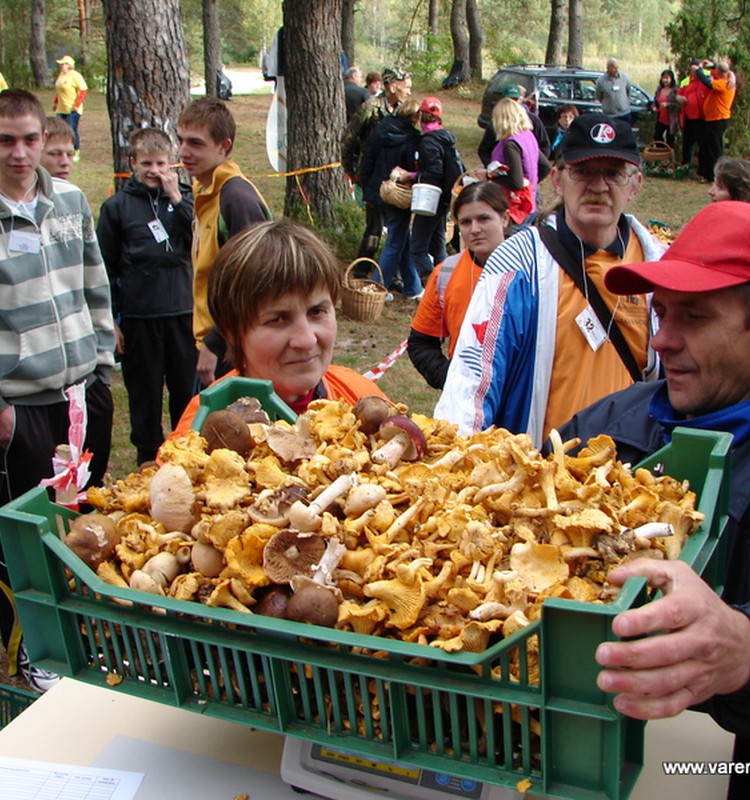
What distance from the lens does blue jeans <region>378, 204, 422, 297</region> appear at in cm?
845

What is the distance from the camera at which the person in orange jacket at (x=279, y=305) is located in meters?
2.21

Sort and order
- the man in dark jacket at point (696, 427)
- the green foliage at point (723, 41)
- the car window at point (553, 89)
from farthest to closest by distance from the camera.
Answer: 1. the car window at point (553, 89)
2. the green foliage at point (723, 41)
3. the man in dark jacket at point (696, 427)

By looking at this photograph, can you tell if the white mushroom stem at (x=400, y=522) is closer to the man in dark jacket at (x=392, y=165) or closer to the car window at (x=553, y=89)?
the man in dark jacket at (x=392, y=165)

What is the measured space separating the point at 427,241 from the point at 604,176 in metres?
5.84

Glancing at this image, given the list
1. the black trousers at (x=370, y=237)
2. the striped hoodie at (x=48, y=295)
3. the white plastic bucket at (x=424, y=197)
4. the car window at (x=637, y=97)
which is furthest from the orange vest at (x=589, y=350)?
the car window at (x=637, y=97)

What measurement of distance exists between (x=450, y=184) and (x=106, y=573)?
719 cm

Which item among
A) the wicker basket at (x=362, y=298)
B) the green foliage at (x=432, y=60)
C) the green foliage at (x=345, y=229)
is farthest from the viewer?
the green foliage at (x=432, y=60)

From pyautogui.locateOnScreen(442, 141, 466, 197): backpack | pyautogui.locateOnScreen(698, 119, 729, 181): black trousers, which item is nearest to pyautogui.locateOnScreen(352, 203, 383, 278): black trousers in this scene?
pyautogui.locateOnScreen(442, 141, 466, 197): backpack

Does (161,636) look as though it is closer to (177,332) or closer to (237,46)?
(177,332)

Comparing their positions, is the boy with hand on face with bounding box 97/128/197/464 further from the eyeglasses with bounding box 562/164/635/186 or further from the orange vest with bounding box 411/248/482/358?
the eyeglasses with bounding box 562/164/635/186

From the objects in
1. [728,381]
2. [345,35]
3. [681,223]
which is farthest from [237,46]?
[728,381]

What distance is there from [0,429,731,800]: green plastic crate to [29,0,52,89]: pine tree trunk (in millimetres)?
31162

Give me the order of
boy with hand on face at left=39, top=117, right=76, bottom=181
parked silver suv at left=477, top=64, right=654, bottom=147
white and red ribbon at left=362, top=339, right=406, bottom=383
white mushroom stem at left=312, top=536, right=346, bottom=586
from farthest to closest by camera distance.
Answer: parked silver suv at left=477, top=64, right=654, bottom=147
boy with hand on face at left=39, top=117, right=76, bottom=181
white and red ribbon at left=362, top=339, right=406, bottom=383
white mushroom stem at left=312, top=536, right=346, bottom=586

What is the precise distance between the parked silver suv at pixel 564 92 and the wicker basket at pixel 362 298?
37.6 feet
